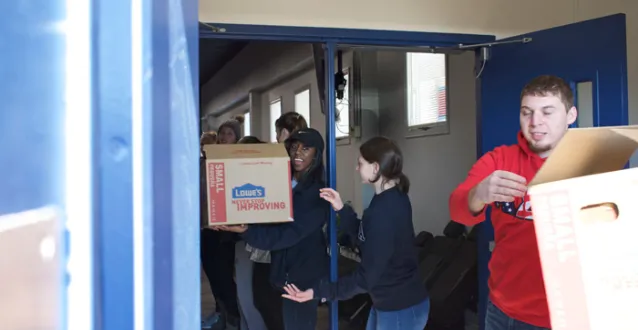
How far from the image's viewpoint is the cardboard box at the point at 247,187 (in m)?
2.54

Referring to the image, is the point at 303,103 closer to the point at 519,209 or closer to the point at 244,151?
the point at 244,151

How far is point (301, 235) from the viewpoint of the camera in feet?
8.61

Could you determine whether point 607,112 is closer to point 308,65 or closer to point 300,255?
point 300,255

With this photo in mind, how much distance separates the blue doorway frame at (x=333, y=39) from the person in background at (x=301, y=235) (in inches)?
8.1

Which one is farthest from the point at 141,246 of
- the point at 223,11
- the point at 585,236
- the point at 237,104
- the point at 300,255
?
the point at 237,104

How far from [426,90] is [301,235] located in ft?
9.19

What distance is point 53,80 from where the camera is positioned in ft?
1.49

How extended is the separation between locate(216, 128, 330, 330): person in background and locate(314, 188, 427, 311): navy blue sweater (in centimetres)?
39

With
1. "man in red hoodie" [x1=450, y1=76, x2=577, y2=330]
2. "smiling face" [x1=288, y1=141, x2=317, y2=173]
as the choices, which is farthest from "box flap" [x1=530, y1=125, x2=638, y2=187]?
"smiling face" [x1=288, y1=141, x2=317, y2=173]

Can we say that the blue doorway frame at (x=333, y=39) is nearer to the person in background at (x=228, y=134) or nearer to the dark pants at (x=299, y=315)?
the dark pants at (x=299, y=315)

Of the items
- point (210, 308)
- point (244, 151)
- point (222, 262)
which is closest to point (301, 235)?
point (244, 151)

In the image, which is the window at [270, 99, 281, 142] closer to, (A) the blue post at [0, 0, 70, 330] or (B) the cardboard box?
(B) the cardboard box

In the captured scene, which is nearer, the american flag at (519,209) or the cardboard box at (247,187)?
the american flag at (519,209)

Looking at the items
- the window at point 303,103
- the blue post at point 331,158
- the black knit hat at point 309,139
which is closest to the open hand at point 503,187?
the black knit hat at point 309,139
